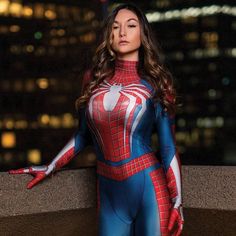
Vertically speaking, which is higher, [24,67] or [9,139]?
[24,67]

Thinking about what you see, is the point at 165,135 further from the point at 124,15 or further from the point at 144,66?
the point at 124,15

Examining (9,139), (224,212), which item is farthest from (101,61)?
(9,139)

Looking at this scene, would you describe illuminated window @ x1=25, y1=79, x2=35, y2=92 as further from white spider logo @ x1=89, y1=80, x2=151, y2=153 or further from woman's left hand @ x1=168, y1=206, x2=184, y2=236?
woman's left hand @ x1=168, y1=206, x2=184, y2=236

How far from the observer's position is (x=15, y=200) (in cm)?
189

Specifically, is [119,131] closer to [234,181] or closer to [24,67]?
[234,181]

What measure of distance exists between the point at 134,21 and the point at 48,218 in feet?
2.80

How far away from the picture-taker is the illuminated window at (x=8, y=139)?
27.9m

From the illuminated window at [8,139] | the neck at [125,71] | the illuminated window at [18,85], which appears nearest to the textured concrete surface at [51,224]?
the neck at [125,71]

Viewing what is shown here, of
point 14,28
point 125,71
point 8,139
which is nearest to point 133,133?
point 125,71

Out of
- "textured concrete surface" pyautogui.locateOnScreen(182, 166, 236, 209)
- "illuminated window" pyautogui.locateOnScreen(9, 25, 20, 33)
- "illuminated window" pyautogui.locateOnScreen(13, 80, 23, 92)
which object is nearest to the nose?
"textured concrete surface" pyautogui.locateOnScreen(182, 166, 236, 209)

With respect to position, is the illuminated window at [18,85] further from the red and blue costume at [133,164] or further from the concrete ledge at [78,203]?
the red and blue costume at [133,164]

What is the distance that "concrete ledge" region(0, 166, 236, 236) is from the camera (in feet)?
6.12

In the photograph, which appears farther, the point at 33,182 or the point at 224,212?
the point at 224,212

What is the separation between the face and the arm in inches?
8.3
